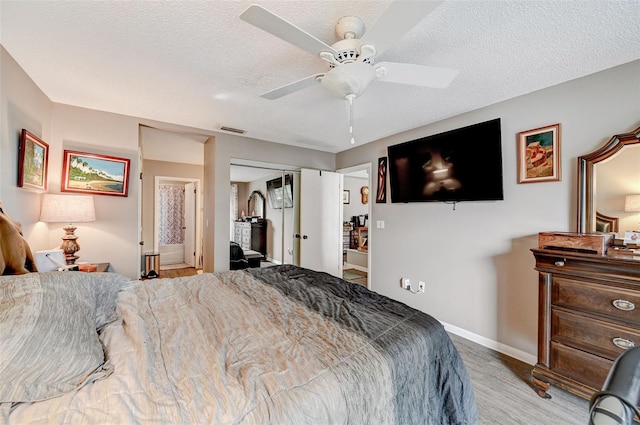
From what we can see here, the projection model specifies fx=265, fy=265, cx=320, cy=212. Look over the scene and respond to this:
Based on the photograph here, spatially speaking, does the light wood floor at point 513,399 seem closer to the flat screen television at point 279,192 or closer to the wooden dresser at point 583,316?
the wooden dresser at point 583,316

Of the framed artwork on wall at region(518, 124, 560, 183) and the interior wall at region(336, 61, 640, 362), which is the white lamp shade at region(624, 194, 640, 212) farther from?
the framed artwork on wall at region(518, 124, 560, 183)

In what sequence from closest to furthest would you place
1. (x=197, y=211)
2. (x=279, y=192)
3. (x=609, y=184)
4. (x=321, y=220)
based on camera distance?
1. (x=609, y=184)
2. (x=321, y=220)
3. (x=279, y=192)
4. (x=197, y=211)

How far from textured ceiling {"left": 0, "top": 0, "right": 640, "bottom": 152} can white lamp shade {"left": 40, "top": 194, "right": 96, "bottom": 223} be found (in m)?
1.00

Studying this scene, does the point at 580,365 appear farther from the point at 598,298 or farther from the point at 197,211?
the point at 197,211

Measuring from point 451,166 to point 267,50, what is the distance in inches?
87.4

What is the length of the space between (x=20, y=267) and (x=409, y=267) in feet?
11.6

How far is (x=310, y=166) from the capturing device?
4578 mm

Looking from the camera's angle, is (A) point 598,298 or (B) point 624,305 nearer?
(B) point 624,305

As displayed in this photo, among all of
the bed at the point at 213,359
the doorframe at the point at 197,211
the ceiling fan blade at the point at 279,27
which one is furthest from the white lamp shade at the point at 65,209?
the doorframe at the point at 197,211

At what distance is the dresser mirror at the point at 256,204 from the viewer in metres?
5.71

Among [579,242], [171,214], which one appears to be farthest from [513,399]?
[171,214]

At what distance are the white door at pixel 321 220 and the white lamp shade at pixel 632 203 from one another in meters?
3.42

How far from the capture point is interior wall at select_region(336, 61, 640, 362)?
2.09 metres

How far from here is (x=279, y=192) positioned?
5078 millimetres
